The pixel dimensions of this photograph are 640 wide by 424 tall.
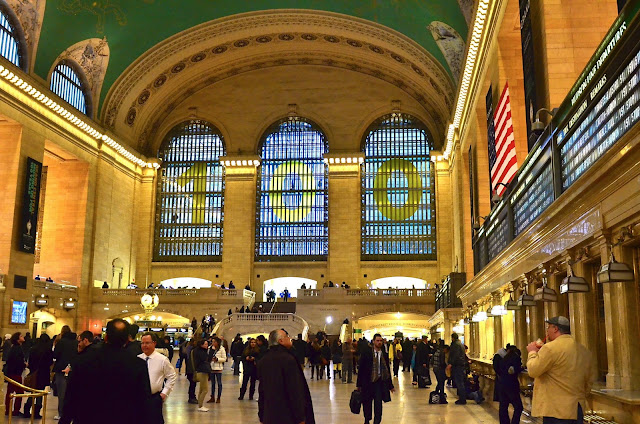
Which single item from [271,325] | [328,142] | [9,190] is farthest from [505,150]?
[328,142]

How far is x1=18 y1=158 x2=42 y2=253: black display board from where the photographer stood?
2711 centimetres

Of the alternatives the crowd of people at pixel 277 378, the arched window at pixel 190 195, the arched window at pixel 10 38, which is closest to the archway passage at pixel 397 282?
the arched window at pixel 190 195

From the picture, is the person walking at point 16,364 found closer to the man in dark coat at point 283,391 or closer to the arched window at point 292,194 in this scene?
the man in dark coat at point 283,391

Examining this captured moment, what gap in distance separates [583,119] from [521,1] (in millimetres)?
7592

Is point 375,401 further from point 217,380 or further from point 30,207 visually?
point 30,207

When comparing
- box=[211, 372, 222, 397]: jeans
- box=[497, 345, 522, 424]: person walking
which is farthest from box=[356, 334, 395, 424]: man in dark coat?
box=[211, 372, 222, 397]: jeans

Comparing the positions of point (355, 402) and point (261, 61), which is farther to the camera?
point (261, 61)

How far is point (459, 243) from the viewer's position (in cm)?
2702

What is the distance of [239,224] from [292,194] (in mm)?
3307

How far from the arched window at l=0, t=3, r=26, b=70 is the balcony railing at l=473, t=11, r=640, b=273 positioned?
21750mm

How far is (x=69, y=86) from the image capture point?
31000 millimetres

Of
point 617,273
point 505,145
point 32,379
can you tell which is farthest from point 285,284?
point 617,273

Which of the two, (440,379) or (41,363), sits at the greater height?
(41,363)

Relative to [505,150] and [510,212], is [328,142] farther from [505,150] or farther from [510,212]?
[510,212]
